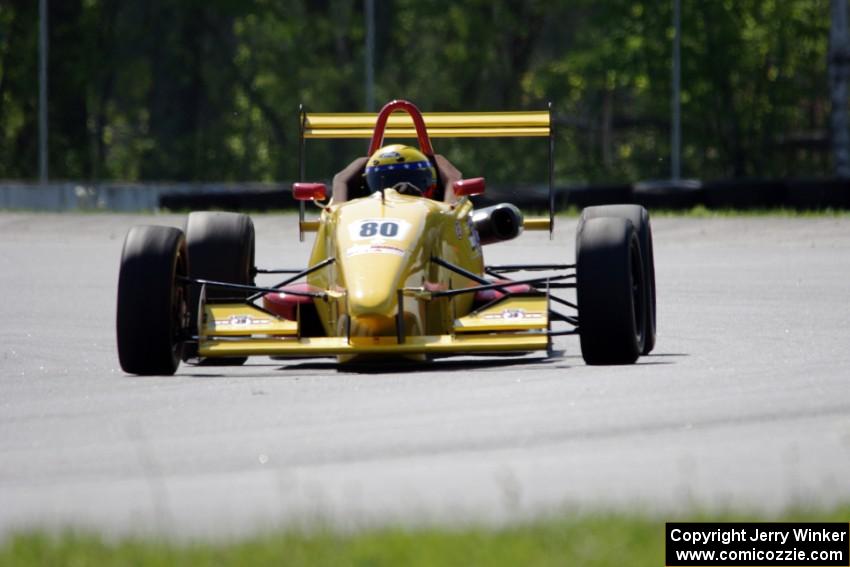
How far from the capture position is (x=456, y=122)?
43.9 feet

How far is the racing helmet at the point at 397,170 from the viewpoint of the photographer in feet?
39.7

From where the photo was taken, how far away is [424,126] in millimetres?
13062

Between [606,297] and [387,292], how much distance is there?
1177mm

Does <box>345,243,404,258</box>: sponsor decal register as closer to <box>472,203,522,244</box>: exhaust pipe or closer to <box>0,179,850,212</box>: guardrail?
<box>472,203,522,244</box>: exhaust pipe

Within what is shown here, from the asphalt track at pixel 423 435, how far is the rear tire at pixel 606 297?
0.60 feet

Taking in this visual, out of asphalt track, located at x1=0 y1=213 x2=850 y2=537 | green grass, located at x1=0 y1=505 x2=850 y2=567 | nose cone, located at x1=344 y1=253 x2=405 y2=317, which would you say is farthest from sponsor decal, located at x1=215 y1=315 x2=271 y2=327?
green grass, located at x1=0 y1=505 x2=850 y2=567

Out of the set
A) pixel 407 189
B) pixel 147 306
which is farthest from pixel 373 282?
pixel 407 189

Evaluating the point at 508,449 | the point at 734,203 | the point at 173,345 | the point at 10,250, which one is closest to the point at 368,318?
the point at 173,345

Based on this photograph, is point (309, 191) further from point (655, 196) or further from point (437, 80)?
point (437, 80)

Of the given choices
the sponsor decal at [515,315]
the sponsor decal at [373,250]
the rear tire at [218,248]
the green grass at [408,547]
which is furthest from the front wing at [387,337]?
the green grass at [408,547]

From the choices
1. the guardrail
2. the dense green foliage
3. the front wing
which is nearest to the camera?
the front wing

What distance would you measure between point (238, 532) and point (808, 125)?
4122cm

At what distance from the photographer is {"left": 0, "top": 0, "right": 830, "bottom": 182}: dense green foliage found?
42.5 m

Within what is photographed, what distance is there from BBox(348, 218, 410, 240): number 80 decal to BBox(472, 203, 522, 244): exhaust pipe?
1.89 metres
